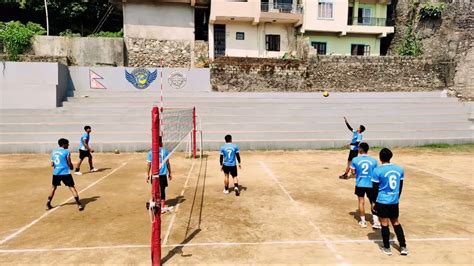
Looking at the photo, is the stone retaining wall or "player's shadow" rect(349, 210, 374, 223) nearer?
"player's shadow" rect(349, 210, 374, 223)

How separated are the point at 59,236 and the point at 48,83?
18.1 metres

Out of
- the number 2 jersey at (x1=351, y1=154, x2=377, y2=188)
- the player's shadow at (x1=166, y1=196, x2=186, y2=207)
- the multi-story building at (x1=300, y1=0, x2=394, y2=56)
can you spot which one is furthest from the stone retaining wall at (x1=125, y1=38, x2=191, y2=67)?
the number 2 jersey at (x1=351, y1=154, x2=377, y2=188)

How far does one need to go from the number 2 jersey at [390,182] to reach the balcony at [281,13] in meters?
28.0

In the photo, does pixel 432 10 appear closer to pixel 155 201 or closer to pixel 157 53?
pixel 157 53

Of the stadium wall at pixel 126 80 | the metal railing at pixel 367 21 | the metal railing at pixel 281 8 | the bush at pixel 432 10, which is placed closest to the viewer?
the stadium wall at pixel 126 80

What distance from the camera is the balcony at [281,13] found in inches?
1225

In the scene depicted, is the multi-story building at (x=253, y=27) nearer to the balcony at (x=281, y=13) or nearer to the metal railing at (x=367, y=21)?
the balcony at (x=281, y=13)

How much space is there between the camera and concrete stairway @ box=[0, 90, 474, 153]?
1847cm

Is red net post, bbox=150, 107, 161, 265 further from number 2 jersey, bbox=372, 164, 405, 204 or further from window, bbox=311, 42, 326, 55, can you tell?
window, bbox=311, 42, 326, 55

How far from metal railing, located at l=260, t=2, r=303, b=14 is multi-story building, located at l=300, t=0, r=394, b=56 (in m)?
0.84

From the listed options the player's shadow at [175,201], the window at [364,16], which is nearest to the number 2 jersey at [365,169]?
the player's shadow at [175,201]

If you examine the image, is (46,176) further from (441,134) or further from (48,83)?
(441,134)

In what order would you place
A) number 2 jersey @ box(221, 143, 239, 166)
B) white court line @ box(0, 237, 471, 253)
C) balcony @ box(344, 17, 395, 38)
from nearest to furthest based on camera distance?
1. white court line @ box(0, 237, 471, 253)
2. number 2 jersey @ box(221, 143, 239, 166)
3. balcony @ box(344, 17, 395, 38)

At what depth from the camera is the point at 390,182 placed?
574cm
